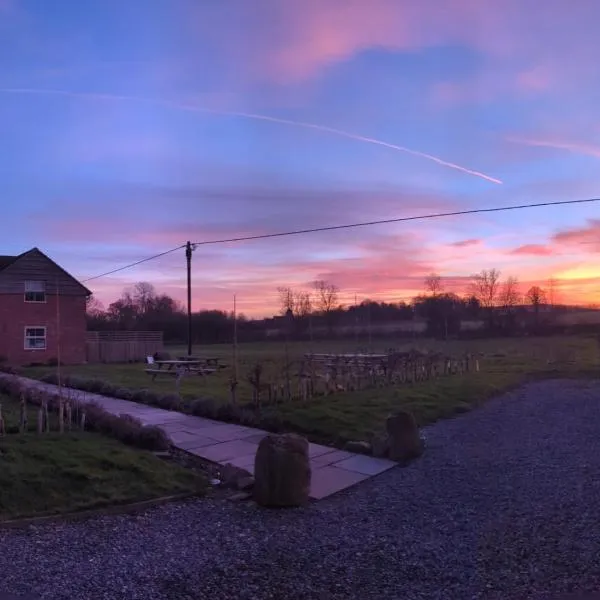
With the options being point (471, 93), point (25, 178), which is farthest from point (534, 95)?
point (25, 178)

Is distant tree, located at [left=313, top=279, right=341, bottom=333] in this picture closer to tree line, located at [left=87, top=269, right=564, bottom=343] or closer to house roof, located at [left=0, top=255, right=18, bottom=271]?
tree line, located at [left=87, top=269, right=564, bottom=343]

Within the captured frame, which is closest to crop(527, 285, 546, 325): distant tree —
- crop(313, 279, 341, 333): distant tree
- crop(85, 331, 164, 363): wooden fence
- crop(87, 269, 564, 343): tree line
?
crop(87, 269, 564, 343): tree line

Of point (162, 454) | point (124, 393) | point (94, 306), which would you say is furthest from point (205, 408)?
point (94, 306)

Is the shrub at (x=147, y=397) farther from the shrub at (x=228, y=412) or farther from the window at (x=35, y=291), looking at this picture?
the window at (x=35, y=291)

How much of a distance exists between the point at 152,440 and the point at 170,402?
154 inches

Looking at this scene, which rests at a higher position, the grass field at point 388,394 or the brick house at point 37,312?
the brick house at point 37,312

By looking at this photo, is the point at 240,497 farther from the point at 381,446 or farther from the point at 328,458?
the point at 381,446

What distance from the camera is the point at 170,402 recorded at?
444 inches

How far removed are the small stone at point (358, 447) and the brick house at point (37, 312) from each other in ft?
75.4

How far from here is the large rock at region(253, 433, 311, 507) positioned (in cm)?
544

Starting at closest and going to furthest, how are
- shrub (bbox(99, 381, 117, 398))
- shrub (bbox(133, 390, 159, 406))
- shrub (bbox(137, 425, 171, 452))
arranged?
shrub (bbox(137, 425, 171, 452)) → shrub (bbox(133, 390, 159, 406)) → shrub (bbox(99, 381, 117, 398))

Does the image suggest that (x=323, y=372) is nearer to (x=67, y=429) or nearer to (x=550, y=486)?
(x=67, y=429)

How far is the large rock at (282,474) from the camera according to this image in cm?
544

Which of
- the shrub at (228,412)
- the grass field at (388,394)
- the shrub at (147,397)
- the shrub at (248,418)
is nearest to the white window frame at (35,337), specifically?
the grass field at (388,394)
